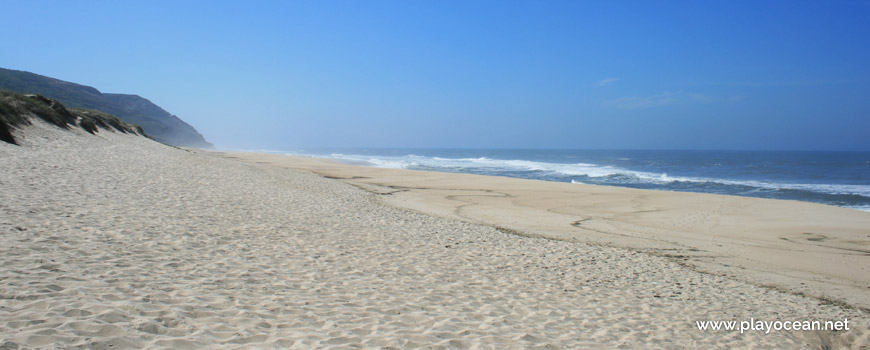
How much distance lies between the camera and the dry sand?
411 cm

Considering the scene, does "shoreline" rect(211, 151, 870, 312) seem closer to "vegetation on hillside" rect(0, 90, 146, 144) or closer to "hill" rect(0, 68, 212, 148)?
"vegetation on hillside" rect(0, 90, 146, 144)

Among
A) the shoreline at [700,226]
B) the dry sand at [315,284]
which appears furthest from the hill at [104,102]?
the dry sand at [315,284]

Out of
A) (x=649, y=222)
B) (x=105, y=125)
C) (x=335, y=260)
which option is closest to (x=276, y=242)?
(x=335, y=260)

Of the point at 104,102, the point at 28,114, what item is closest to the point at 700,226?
the point at 28,114

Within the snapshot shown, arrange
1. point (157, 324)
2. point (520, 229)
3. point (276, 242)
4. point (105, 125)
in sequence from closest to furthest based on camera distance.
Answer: point (157, 324) < point (276, 242) < point (520, 229) < point (105, 125)

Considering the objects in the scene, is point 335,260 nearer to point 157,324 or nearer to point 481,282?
point 481,282

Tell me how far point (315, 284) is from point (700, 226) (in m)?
13.2

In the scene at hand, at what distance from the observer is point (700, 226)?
559 inches

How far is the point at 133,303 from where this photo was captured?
4293 millimetres

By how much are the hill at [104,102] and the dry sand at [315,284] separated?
63.5 m

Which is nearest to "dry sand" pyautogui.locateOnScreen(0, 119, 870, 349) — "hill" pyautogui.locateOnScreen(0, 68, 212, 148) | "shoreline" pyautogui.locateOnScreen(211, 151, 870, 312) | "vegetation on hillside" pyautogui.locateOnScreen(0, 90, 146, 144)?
"shoreline" pyautogui.locateOnScreen(211, 151, 870, 312)

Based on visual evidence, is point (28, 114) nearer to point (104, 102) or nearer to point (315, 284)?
point (315, 284)

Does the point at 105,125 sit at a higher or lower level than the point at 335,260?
higher

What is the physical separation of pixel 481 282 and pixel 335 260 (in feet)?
7.99
